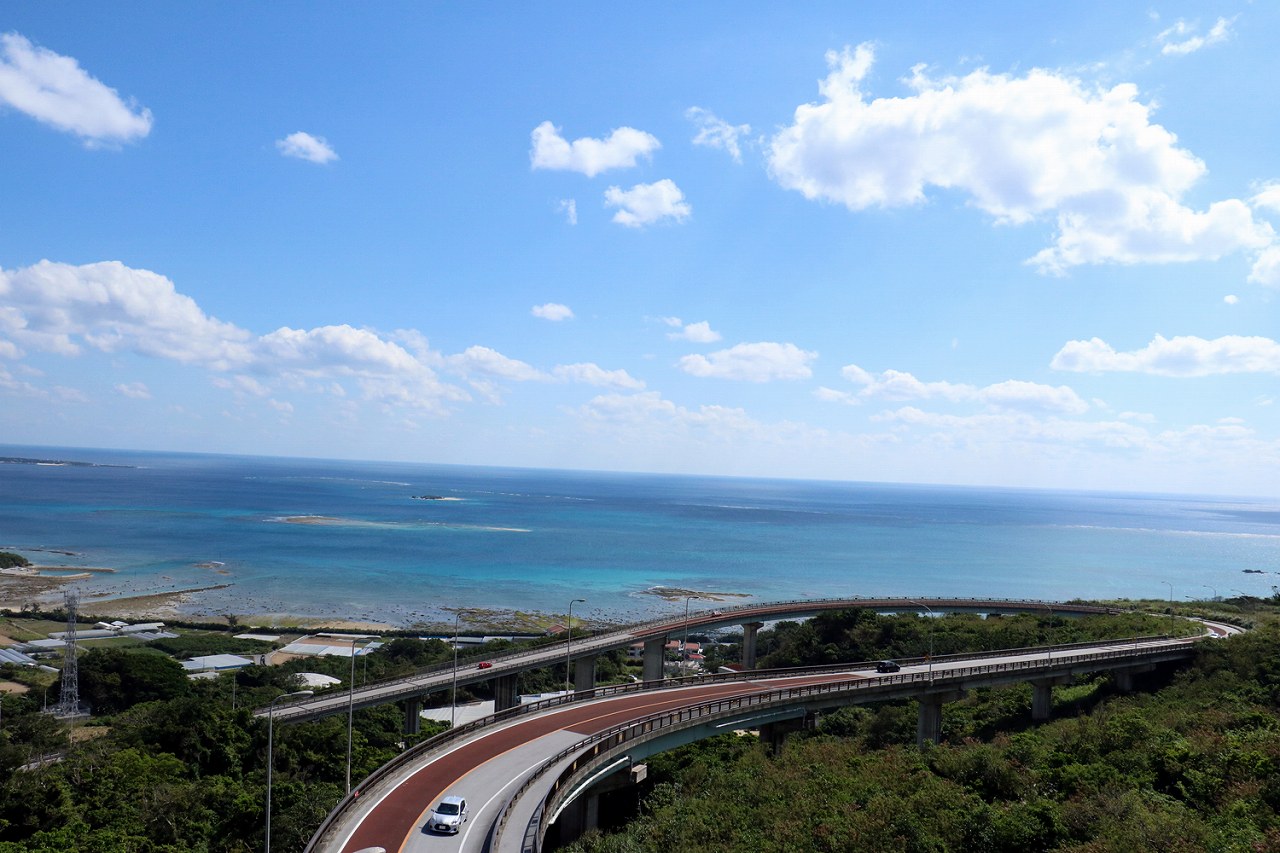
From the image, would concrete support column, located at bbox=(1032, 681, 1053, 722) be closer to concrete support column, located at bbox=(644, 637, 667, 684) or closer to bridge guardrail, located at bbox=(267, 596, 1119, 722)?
bridge guardrail, located at bbox=(267, 596, 1119, 722)

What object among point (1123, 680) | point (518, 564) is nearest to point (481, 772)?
point (1123, 680)

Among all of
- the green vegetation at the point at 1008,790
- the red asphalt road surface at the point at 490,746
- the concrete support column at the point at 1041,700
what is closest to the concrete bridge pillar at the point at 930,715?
the green vegetation at the point at 1008,790

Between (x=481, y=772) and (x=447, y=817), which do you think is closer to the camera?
(x=447, y=817)

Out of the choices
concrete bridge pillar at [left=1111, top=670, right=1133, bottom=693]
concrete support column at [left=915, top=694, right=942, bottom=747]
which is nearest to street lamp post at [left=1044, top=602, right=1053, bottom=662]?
concrete bridge pillar at [left=1111, top=670, right=1133, bottom=693]

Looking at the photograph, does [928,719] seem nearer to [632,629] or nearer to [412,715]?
[632,629]

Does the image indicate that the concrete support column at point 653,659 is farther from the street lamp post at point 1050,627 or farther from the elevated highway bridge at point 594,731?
the street lamp post at point 1050,627

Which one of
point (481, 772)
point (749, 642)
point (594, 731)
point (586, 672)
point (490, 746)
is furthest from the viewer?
point (749, 642)
